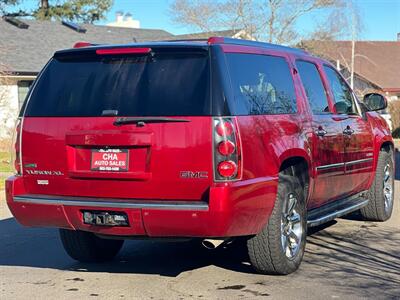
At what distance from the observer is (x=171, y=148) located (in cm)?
494

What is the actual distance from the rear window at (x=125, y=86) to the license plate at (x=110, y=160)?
0.32 m

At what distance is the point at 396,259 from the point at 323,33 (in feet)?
95.4

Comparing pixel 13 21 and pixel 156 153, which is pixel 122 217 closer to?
pixel 156 153

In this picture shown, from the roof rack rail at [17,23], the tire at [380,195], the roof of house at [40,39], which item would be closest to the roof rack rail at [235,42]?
the tire at [380,195]

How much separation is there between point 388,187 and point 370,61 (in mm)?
36481

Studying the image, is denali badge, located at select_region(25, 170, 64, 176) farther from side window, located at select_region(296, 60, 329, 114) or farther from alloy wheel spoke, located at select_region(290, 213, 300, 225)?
side window, located at select_region(296, 60, 329, 114)

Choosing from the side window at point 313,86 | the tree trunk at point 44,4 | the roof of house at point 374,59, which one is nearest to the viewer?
the side window at point 313,86

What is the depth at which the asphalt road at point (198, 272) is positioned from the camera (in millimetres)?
5320

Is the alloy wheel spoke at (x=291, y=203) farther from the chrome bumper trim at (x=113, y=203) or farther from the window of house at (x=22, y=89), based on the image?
the window of house at (x=22, y=89)

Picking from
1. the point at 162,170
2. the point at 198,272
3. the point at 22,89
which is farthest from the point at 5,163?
the point at 162,170

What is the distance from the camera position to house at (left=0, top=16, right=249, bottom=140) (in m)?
22.1

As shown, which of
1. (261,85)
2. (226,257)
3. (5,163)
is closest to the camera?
(261,85)

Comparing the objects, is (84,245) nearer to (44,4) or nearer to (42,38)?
(42,38)

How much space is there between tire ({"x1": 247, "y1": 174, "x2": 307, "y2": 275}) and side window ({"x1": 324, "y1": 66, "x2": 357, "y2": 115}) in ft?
5.63
